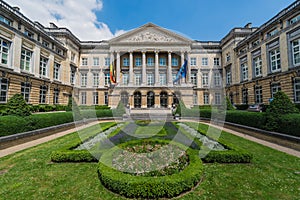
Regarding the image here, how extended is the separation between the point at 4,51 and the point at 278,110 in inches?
1106

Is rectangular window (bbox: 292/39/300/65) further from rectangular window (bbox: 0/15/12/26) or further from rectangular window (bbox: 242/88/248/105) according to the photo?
rectangular window (bbox: 0/15/12/26)

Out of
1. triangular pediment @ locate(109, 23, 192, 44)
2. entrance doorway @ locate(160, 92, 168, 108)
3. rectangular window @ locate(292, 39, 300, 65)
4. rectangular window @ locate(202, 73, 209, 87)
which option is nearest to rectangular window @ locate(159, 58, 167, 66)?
triangular pediment @ locate(109, 23, 192, 44)

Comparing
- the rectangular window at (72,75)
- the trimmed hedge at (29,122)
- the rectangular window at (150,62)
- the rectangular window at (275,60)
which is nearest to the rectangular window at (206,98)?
the rectangular window at (150,62)

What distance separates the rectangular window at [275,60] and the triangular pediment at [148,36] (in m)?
16.7

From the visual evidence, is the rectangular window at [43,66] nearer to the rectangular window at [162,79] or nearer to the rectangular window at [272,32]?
the rectangular window at [162,79]

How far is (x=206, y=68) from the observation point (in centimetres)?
3591

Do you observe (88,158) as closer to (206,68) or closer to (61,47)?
(61,47)

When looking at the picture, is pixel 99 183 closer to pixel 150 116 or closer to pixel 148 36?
pixel 150 116

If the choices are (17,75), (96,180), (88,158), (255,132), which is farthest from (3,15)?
(255,132)

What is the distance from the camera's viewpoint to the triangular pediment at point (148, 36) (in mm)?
32500

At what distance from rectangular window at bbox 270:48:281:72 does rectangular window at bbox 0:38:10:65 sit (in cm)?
3608

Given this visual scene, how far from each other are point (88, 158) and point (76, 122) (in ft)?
35.6

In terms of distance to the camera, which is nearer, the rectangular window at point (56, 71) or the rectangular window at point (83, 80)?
the rectangular window at point (56, 71)

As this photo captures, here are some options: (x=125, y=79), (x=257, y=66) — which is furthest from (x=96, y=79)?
(x=257, y=66)
